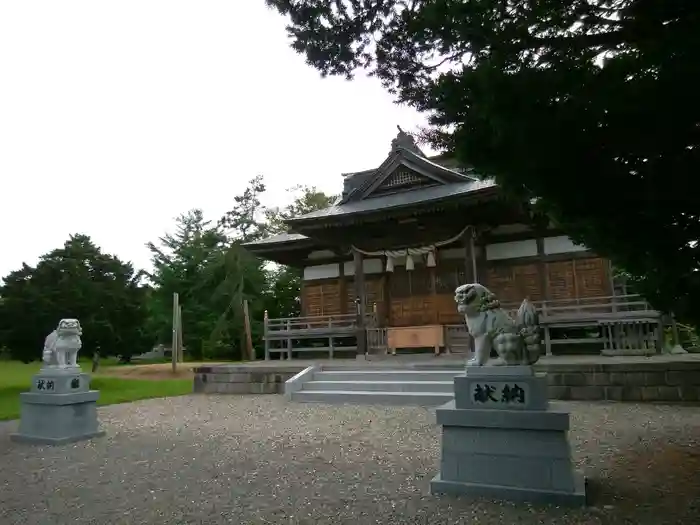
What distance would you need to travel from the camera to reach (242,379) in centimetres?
1165

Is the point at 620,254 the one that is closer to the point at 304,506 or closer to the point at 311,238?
the point at 304,506

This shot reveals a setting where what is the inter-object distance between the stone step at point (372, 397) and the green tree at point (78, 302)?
6.91m

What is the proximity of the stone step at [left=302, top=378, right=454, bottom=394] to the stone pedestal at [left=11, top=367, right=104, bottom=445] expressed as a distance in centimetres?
460

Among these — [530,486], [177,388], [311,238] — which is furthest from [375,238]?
[530,486]

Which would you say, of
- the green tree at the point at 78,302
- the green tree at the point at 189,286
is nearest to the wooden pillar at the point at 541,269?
the green tree at the point at 78,302

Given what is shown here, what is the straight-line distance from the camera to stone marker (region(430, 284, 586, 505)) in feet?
12.1

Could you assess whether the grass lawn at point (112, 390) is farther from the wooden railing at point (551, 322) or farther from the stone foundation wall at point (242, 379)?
the wooden railing at point (551, 322)

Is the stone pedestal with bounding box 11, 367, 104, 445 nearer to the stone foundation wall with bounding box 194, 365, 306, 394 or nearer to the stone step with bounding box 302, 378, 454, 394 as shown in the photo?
the stone step with bounding box 302, 378, 454, 394

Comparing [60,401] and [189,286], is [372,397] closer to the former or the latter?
[60,401]

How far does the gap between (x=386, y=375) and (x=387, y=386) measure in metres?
0.60

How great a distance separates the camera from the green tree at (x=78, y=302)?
41.9ft

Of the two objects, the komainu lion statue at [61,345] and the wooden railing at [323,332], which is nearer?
the komainu lion statue at [61,345]

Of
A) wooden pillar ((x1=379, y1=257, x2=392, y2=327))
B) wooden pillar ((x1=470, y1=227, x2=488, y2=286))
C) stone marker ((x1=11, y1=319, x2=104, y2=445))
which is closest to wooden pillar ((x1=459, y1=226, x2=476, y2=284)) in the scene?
wooden pillar ((x1=470, y1=227, x2=488, y2=286))

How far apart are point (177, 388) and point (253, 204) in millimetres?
17447
